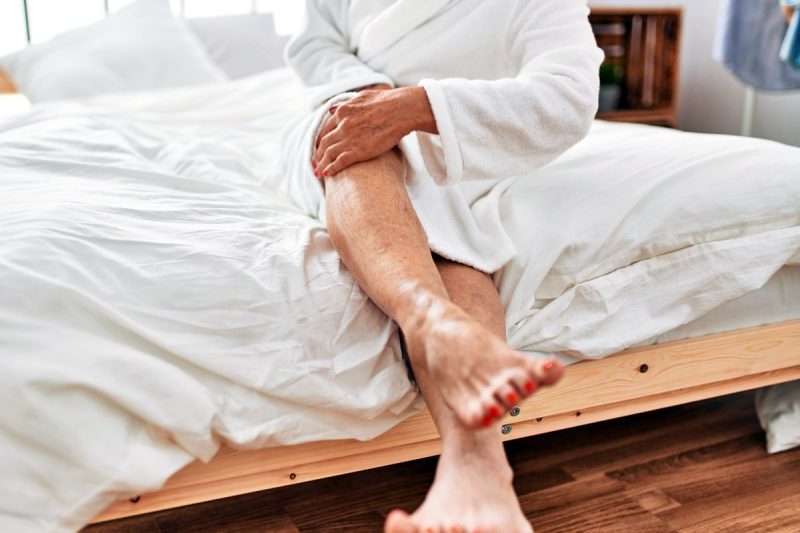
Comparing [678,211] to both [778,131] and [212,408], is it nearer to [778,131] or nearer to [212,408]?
[212,408]

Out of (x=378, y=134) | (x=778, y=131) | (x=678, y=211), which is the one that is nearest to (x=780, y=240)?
(x=678, y=211)

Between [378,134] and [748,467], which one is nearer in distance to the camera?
[378,134]

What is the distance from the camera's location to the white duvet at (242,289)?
2.65 feet

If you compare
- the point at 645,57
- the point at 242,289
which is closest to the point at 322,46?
the point at 242,289

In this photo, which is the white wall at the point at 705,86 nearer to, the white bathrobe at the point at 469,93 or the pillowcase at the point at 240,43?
the pillowcase at the point at 240,43

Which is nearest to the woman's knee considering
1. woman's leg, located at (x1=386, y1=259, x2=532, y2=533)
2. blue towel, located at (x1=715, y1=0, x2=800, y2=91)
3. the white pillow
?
woman's leg, located at (x1=386, y1=259, x2=532, y2=533)

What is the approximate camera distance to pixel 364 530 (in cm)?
113

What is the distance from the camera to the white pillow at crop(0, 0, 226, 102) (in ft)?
6.19

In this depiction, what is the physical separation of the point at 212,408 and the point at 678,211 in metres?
0.67

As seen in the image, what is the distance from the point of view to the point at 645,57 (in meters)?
2.94

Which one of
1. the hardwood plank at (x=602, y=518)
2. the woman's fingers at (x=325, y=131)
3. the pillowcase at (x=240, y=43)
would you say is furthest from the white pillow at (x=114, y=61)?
the hardwood plank at (x=602, y=518)

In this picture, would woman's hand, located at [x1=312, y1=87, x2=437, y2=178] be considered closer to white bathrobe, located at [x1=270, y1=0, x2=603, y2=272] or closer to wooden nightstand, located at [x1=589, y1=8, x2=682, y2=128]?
white bathrobe, located at [x1=270, y1=0, x2=603, y2=272]

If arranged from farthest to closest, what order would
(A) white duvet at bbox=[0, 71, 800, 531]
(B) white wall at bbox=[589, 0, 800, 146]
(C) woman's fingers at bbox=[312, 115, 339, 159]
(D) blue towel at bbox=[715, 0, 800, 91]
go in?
(B) white wall at bbox=[589, 0, 800, 146] → (D) blue towel at bbox=[715, 0, 800, 91] → (C) woman's fingers at bbox=[312, 115, 339, 159] → (A) white duvet at bbox=[0, 71, 800, 531]

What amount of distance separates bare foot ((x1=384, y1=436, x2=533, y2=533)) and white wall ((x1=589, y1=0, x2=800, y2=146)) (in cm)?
244
